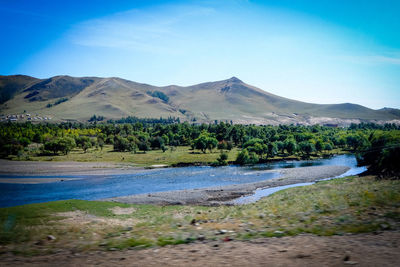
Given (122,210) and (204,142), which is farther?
(204,142)

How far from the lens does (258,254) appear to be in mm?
8594

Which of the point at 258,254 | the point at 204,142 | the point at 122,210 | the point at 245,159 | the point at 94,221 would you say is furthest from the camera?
the point at 204,142

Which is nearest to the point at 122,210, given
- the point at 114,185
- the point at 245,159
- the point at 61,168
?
the point at 114,185

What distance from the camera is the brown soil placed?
789 centimetres

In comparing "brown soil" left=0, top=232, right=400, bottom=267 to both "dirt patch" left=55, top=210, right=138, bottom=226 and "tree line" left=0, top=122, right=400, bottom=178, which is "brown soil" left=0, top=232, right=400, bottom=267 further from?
"tree line" left=0, top=122, right=400, bottom=178

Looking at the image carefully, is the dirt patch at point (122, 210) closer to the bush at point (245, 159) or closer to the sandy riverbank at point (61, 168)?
the sandy riverbank at point (61, 168)

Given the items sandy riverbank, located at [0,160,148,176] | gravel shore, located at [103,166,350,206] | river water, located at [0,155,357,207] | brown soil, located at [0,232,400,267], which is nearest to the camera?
brown soil, located at [0,232,400,267]

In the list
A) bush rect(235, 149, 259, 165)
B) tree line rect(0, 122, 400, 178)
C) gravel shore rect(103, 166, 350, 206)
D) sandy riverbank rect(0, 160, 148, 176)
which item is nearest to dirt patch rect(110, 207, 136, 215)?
gravel shore rect(103, 166, 350, 206)

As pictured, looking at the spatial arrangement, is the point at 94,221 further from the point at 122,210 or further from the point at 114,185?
the point at 114,185

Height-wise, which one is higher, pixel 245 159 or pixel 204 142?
pixel 204 142

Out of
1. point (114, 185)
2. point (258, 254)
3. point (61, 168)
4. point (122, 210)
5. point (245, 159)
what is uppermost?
point (258, 254)

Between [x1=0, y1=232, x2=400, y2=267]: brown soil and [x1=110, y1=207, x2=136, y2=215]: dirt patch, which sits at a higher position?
[x1=0, y1=232, x2=400, y2=267]: brown soil

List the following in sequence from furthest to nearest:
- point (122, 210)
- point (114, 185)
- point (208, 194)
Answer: point (114, 185) < point (208, 194) < point (122, 210)

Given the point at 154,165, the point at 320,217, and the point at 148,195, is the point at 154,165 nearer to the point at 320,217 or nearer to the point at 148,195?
the point at 148,195
